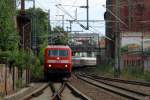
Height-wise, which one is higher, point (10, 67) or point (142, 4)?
point (142, 4)

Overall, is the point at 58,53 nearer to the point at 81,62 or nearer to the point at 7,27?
the point at 7,27

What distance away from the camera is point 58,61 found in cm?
4772

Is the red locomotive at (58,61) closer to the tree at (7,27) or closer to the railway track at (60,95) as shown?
the railway track at (60,95)

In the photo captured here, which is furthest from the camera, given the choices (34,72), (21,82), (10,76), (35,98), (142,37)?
(142,37)

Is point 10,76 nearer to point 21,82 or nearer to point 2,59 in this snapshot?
point 2,59

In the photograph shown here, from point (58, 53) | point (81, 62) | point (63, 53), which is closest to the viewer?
point (63, 53)

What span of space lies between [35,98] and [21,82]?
11842 millimetres

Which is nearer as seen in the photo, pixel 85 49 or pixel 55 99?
pixel 55 99

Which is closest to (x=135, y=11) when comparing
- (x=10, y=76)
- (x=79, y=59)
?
(x=79, y=59)

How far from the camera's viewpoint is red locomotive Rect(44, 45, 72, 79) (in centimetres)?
4750

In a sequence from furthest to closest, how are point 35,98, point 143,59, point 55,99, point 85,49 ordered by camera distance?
point 85,49 → point 143,59 → point 35,98 → point 55,99

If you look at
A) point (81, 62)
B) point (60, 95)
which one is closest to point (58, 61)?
point (60, 95)

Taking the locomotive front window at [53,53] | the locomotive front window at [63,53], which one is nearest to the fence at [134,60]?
the locomotive front window at [63,53]

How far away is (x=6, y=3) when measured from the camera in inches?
1249
